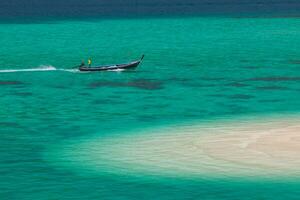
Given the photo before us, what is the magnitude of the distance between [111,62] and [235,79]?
19202mm

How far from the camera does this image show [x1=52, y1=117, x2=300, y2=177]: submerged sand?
38.6 metres

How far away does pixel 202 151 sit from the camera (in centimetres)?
4194

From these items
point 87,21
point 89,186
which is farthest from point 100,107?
point 87,21

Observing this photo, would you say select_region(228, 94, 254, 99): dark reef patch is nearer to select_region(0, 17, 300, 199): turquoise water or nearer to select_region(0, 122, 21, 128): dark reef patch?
select_region(0, 17, 300, 199): turquoise water

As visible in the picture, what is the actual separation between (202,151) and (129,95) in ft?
68.8

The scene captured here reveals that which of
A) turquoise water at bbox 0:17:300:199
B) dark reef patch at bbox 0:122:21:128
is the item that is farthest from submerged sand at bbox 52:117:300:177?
dark reef patch at bbox 0:122:21:128

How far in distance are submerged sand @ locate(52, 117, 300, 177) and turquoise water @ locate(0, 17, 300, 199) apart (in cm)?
137

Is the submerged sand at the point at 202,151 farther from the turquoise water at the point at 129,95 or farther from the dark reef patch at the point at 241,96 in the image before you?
the dark reef patch at the point at 241,96

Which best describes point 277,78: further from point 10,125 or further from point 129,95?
point 10,125

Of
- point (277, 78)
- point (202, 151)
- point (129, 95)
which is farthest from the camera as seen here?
point (277, 78)

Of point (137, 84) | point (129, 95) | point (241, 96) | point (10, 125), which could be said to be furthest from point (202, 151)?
point (137, 84)

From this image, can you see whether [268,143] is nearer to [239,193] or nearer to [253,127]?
[253,127]

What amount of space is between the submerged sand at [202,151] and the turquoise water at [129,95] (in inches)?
53.8

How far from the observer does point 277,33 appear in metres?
134
